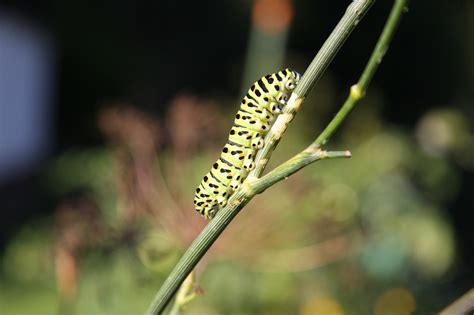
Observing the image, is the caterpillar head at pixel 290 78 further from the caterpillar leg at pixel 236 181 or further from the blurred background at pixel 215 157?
the blurred background at pixel 215 157

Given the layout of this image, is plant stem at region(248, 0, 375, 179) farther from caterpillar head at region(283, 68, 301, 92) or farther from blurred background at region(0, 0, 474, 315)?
blurred background at region(0, 0, 474, 315)

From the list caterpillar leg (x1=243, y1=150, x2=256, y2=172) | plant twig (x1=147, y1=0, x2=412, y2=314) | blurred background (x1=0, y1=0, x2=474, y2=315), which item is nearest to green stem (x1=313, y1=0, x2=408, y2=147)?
plant twig (x1=147, y1=0, x2=412, y2=314)

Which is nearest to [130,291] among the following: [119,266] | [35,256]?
[119,266]

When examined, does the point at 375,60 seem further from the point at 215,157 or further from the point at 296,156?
the point at 215,157

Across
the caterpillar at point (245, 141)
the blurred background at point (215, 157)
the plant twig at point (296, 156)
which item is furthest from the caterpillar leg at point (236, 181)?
the blurred background at point (215, 157)

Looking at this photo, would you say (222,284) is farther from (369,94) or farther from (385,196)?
(369,94)
